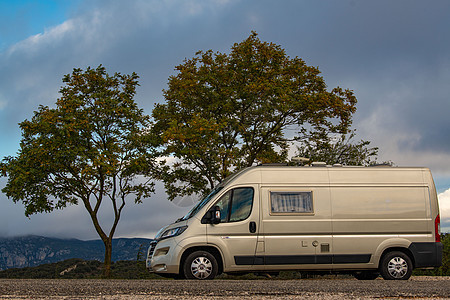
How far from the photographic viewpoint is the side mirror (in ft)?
36.8

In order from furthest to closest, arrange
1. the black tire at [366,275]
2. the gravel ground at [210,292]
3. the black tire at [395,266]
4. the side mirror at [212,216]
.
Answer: the black tire at [366,275]
the black tire at [395,266]
the side mirror at [212,216]
the gravel ground at [210,292]

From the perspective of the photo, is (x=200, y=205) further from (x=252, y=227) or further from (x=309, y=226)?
(x=309, y=226)

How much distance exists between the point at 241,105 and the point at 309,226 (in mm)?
14502

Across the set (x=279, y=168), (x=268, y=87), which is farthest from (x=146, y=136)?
(x=279, y=168)

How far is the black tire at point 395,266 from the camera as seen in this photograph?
12.0m

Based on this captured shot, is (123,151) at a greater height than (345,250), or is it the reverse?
(123,151)

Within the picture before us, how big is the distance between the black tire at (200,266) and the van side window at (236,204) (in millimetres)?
897

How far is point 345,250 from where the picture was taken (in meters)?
11.8

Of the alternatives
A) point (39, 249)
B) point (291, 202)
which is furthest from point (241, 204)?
point (39, 249)

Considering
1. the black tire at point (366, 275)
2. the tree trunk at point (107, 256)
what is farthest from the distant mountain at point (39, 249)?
the black tire at point (366, 275)

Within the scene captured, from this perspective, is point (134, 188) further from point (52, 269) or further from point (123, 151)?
point (52, 269)

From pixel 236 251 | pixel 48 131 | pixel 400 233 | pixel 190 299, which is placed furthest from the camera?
pixel 48 131

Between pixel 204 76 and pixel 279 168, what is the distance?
1426 cm

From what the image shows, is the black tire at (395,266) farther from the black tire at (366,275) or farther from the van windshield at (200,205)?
the van windshield at (200,205)
